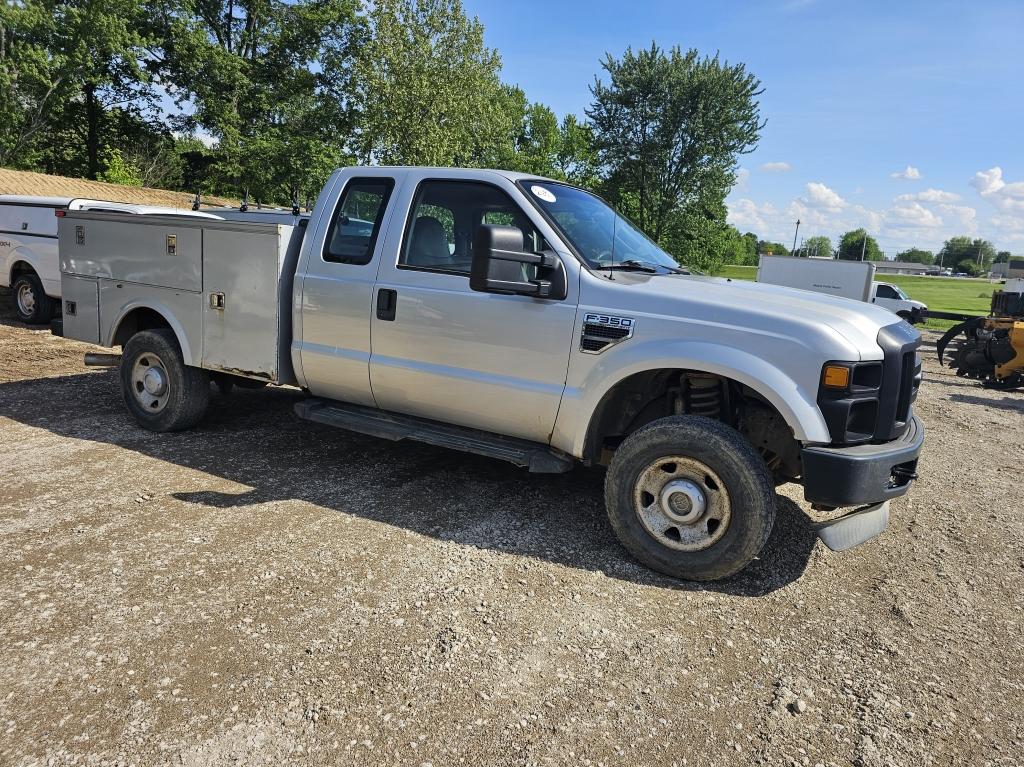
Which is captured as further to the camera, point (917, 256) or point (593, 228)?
point (917, 256)

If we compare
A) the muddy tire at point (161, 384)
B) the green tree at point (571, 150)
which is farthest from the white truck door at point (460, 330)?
the green tree at point (571, 150)

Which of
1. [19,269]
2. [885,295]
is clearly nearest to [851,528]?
[19,269]

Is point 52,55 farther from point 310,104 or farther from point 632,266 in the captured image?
point 632,266

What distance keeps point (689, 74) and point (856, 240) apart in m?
122

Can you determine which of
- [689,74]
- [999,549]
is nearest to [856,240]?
[689,74]

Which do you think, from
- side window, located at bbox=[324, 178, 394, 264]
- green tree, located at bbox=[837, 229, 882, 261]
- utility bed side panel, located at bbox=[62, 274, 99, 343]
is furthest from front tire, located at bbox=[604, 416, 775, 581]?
green tree, located at bbox=[837, 229, 882, 261]

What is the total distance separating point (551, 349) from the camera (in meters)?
4.07

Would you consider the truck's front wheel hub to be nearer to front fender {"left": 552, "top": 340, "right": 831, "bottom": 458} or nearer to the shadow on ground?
front fender {"left": 552, "top": 340, "right": 831, "bottom": 458}

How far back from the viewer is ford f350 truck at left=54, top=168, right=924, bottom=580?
3.56m

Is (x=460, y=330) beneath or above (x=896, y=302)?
above

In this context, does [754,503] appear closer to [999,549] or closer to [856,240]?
[999,549]

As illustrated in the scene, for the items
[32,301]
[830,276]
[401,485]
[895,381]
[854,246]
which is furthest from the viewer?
[854,246]

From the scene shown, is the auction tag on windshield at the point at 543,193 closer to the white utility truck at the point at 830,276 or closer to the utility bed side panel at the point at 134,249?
the utility bed side panel at the point at 134,249

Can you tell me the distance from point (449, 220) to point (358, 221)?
2.26ft
